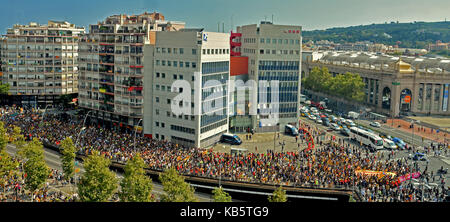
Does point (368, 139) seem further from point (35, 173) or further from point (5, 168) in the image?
point (5, 168)

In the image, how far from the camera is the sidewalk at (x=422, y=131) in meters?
79.9

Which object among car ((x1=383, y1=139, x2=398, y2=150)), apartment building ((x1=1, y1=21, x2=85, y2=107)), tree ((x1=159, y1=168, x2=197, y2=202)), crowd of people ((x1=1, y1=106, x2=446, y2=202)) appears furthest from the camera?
apartment building ((x1=1, y1=21, x2=85, y2=107))

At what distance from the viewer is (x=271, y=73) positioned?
257ft

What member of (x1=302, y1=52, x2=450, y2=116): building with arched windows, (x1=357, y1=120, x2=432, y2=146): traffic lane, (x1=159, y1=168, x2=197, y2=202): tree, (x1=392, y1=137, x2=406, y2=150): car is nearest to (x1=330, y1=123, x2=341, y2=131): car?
(x1=357, y1=120, x2=432, y2=146): traffic lane

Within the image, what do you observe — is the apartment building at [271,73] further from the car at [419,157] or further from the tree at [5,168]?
the tree at [5,168]

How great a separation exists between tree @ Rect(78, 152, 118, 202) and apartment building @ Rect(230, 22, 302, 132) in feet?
126

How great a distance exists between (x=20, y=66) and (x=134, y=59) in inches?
1612

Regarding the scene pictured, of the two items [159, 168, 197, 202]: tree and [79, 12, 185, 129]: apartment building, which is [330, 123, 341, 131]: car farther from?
[159, 168, 197, 202]: tree

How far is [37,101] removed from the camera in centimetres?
9988

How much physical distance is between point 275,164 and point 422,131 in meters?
47.9

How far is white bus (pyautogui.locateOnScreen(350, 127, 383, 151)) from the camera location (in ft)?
227

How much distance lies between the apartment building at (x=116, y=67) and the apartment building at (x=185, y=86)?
3179mm

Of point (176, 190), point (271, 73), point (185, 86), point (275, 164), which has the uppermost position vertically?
point (271, 73)

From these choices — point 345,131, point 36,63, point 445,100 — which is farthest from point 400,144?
point 36,63
